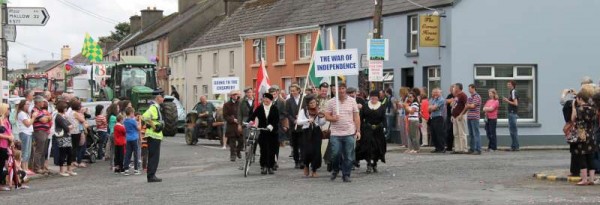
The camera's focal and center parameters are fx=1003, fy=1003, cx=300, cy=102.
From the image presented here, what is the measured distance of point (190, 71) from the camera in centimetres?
6047

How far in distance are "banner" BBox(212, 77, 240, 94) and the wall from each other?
7690 mm

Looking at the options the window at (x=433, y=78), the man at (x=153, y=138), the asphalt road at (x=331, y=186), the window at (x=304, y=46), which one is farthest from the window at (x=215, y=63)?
the man at (x=153, y=138)

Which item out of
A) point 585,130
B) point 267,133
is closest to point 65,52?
point 267,133

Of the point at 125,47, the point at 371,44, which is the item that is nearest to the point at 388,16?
the point at 371,44

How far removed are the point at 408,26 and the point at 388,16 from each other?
133cm

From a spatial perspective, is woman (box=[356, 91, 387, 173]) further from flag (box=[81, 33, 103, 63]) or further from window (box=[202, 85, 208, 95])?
window (box=[202, 85, 208, 95])

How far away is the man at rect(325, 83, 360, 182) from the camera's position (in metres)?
17.7

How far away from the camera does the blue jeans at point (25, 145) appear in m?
19.7

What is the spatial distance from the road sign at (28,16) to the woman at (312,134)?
17.2 ft

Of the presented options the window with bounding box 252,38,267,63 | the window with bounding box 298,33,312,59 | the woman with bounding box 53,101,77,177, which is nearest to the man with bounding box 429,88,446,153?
the woman with bounding box 53,101,77,177

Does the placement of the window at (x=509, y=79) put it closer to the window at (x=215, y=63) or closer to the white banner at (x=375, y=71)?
the white banner at (x=375, y=71)

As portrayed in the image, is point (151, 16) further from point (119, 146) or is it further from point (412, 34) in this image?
point (119, 146)

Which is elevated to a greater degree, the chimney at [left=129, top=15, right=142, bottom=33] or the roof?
the chimney at [left=129, top=15, right=142, bottom=33]

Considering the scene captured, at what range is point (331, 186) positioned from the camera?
16812 mm
